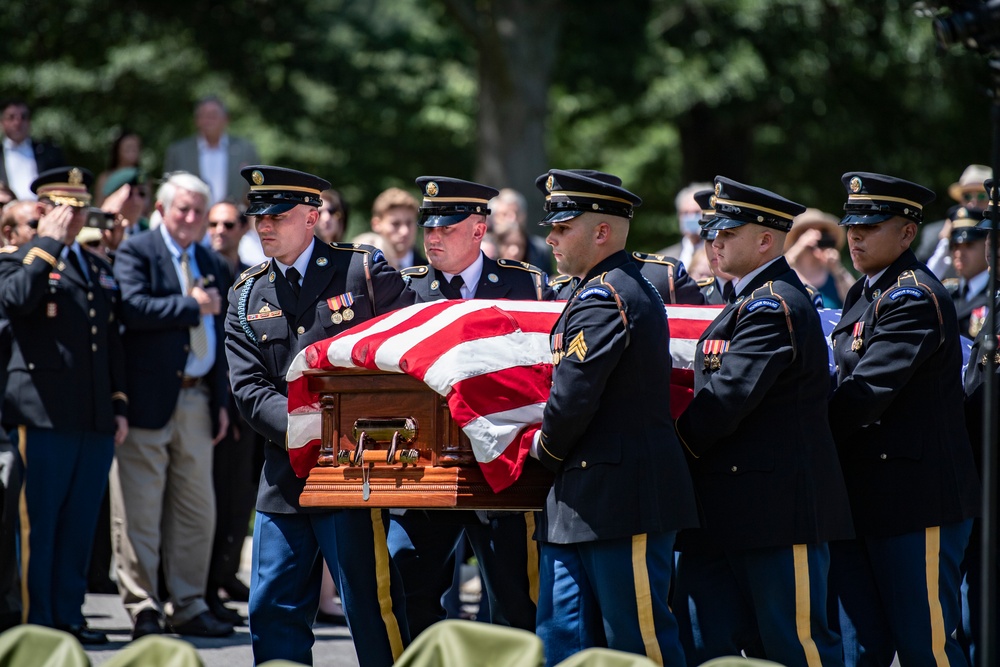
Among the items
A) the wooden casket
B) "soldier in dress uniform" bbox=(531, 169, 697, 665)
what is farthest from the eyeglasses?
"soldier in dress uniform" bbox=(531, 169, 697, 665)

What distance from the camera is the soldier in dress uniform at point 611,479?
4688 millimetres

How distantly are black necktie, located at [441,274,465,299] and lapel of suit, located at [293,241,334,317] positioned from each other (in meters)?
0.76

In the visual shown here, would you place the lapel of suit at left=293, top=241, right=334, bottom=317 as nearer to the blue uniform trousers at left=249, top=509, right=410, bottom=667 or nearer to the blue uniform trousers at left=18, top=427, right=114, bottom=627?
the blue uniform trousers at left=249, top=509, right=410, bottom=667

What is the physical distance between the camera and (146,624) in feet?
23.4

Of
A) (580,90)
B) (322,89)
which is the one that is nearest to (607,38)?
(580,90)

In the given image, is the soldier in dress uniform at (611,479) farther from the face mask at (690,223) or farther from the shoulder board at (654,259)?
the face mask at (690,223)

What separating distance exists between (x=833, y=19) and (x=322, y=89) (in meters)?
6.12

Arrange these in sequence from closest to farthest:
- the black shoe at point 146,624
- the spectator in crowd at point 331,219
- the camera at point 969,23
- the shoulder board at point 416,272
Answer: the camera at point 969,23, the shoulder board at point 416,272, the black shoe at point 146,624, the spectator in crowd at point 331,219

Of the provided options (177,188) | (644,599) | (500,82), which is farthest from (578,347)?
(500,82)

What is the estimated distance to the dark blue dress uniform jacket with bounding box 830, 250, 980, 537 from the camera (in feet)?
17.3

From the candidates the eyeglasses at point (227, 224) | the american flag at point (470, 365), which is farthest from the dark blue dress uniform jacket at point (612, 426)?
the eyeglasses at point (227, 224)

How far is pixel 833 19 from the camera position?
1544cm

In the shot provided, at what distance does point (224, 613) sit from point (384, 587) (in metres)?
2.78

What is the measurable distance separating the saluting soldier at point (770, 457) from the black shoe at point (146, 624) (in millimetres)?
3187
